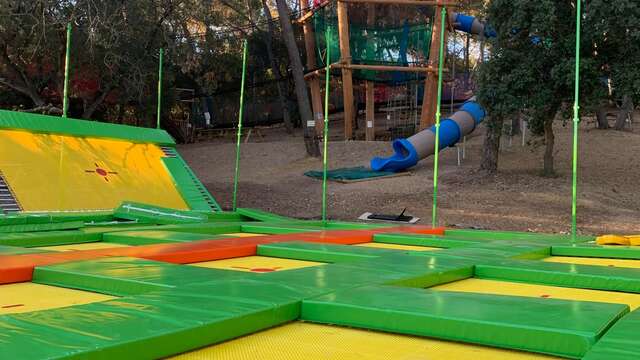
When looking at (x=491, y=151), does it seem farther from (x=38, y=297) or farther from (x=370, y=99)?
(x=38, y=297)

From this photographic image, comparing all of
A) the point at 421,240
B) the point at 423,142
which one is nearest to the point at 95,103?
the point at 423,142

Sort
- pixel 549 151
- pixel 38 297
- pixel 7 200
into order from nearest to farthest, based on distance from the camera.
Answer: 1. pixel 38 297
2. pixel 7 200
3. pixel 549 151

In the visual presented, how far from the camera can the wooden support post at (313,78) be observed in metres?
18.8

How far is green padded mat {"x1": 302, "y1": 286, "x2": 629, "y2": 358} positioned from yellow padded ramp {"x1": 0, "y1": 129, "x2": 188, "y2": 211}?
5.80 m

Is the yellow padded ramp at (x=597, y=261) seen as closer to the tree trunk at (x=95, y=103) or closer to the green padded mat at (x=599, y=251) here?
the green padded mat at (x=599, y=251)

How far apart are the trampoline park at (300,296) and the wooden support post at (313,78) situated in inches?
481

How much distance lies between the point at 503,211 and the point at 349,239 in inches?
224

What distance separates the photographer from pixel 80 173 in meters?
8.19

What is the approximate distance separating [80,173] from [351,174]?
7.26 m

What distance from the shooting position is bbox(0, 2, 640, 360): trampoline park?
2066 millimetres

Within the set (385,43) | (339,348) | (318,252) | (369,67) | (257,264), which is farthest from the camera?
(385,43)

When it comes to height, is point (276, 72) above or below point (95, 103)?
above

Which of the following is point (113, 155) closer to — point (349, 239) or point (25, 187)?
point (25, 187)

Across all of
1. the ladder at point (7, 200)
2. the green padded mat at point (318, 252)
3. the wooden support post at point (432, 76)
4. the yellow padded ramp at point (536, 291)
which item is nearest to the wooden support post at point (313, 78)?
the wooden support post at point (432, 76)
